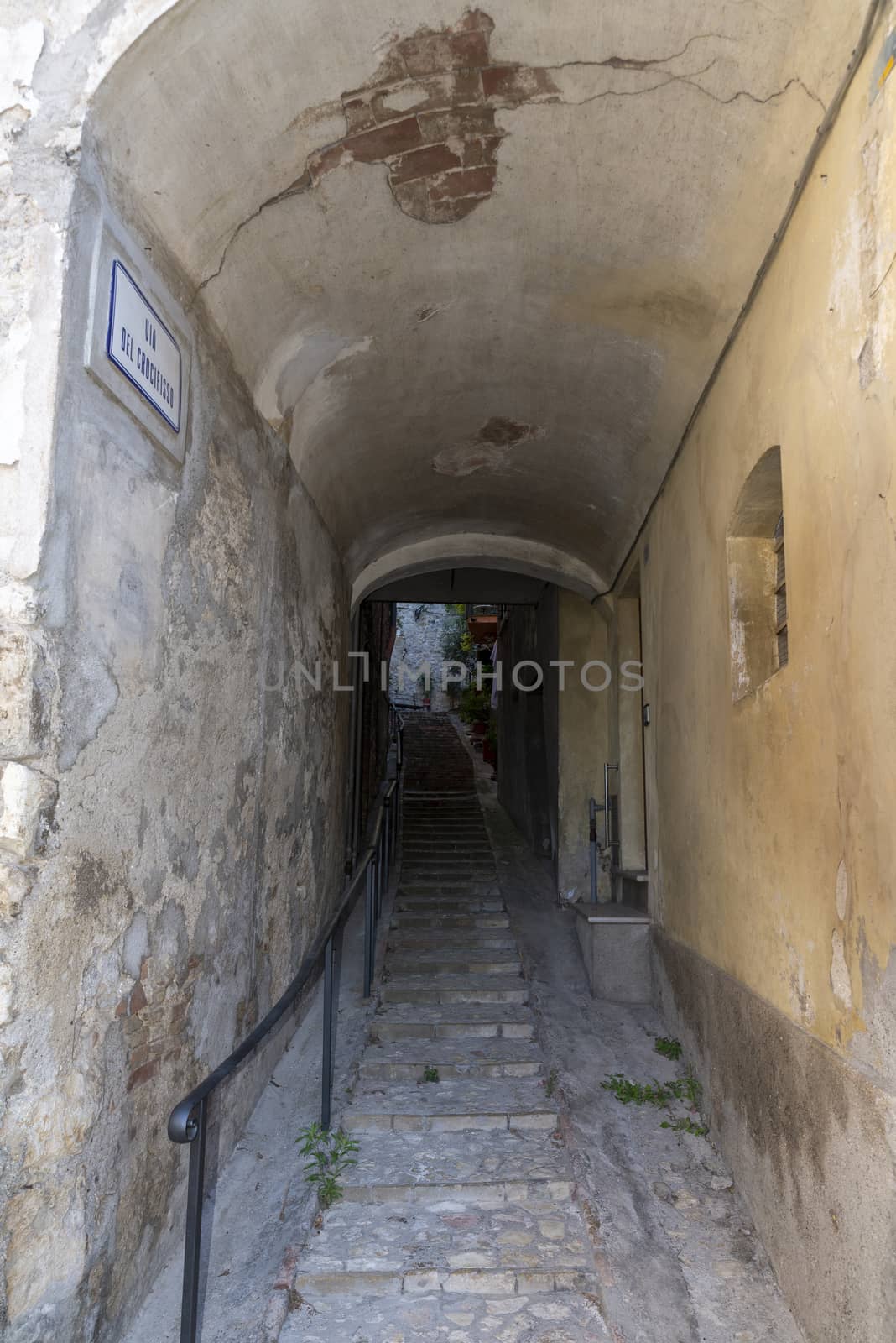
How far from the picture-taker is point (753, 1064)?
3.05 m

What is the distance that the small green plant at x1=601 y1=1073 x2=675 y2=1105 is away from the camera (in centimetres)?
393

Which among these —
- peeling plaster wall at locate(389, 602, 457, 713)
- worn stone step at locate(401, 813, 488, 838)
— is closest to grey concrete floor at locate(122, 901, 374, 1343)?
worn stone step at locate(401, 813, 488, 838)

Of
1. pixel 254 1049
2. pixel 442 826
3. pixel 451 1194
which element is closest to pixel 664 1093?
pixel 451 1194

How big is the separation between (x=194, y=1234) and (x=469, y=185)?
10.4ft

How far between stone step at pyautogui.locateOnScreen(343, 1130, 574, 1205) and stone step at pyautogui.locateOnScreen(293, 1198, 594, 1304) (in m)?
0.05

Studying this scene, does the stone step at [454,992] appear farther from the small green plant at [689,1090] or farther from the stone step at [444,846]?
the stone step at [444,846]

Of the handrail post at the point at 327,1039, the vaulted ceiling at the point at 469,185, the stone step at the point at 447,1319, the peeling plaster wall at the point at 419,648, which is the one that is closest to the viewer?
the vaulted ceiling at the point at 469,185

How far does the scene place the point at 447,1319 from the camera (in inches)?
103

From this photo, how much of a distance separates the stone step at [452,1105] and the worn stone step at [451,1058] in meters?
0.05

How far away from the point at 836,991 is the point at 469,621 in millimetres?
19102

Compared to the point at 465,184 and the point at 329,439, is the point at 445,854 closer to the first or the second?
the point at 329,439

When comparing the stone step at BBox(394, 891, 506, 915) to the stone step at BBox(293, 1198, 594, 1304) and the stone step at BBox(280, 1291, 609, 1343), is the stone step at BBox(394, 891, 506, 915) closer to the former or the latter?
the stone step at BBox(293, 1198, 594, 1304)

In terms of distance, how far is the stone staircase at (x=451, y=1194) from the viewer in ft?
8.62

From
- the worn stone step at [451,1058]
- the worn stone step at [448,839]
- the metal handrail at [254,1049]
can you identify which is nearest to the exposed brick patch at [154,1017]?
the metal handrail at [254,1049]
